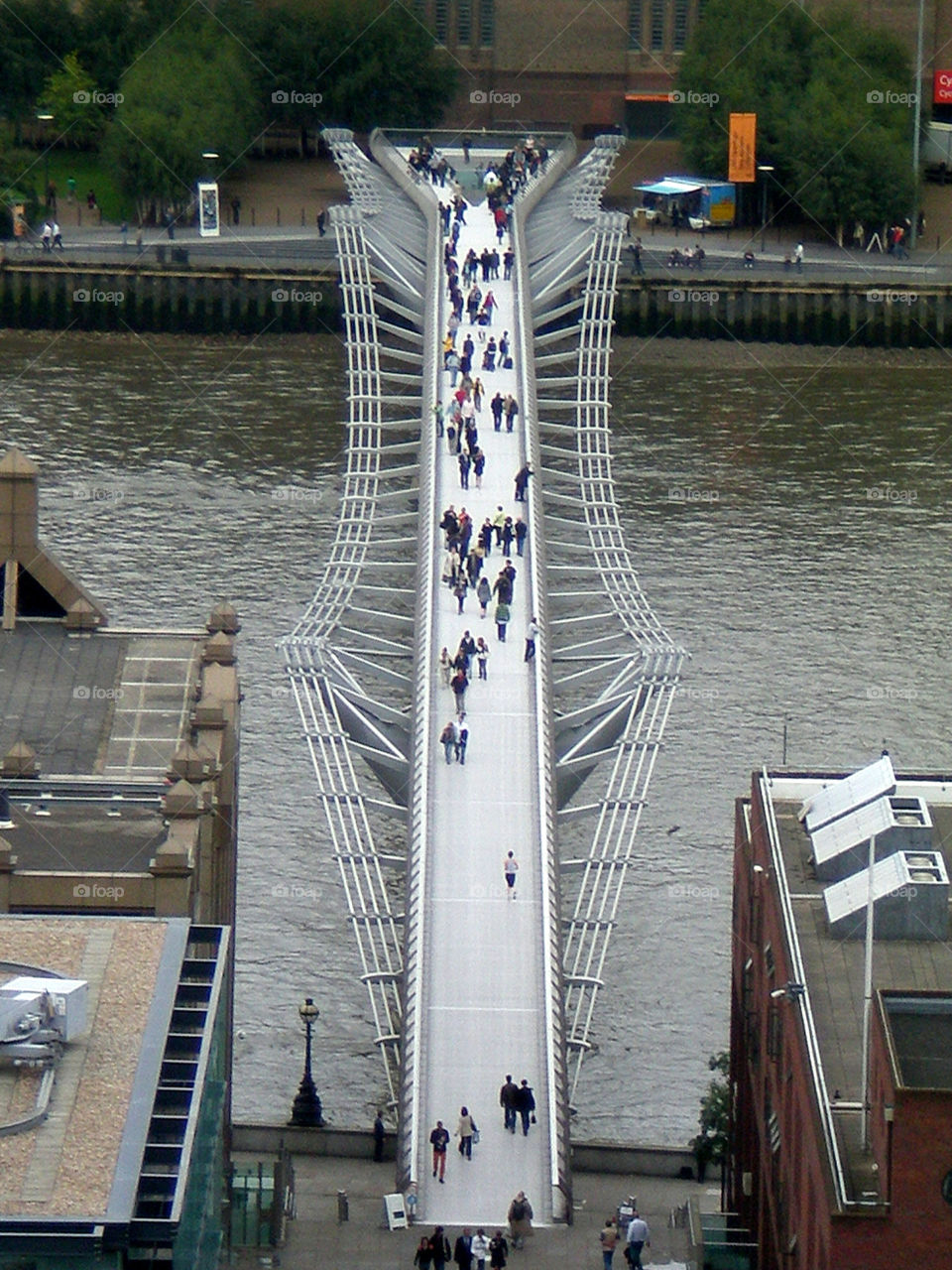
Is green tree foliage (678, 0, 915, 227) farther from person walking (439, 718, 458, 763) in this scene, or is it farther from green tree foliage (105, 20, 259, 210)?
person walking (439, 718, 458, 763)

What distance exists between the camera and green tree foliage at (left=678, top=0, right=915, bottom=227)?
82.2 metres

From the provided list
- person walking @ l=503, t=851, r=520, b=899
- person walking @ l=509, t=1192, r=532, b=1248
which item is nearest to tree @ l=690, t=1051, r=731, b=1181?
person walking @ l=503, t=851, r=520, b=899

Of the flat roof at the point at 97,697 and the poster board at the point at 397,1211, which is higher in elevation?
the flat roof at the point at 97,697

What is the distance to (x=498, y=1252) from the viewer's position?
30703 mm

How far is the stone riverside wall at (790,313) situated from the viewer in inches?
3118

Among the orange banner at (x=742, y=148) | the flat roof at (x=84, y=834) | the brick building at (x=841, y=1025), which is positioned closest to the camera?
the brick building at (x=841, y=1025)

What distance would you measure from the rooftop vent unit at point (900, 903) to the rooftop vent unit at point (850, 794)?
4.62ft

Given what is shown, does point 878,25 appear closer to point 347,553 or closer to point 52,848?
point 347,553

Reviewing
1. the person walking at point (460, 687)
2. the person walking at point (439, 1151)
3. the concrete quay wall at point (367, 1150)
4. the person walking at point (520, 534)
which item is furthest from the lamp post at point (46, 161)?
the person walking at point (439, 1151)

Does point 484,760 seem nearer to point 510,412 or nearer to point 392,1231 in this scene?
point 392,1231

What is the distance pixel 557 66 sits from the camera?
305ft

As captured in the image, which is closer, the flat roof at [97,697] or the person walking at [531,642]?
the flat roof at [97,697]

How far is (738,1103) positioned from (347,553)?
69.8 ft

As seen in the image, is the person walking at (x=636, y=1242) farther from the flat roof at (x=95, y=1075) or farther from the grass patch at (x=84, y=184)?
the grass patch at (x=84, y=184)
